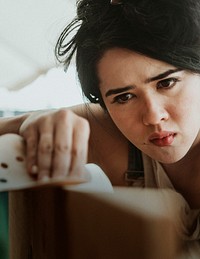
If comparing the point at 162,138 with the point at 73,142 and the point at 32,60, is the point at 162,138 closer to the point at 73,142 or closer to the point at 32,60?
the point at 73,142

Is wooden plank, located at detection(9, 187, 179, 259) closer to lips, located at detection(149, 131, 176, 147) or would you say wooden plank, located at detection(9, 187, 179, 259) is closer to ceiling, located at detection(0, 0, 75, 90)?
lips, located at detection(149, 131, 176, 147)

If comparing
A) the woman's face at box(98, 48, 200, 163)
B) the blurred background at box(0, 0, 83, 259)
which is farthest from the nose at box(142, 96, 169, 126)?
the blurred background at box(0, 0, 83, 259)

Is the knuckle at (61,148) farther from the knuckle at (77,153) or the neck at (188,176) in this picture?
the neck at (188,176)

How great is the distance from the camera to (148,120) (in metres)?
0.53

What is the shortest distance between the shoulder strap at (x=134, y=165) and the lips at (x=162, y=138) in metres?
0.03

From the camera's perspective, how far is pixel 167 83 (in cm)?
52

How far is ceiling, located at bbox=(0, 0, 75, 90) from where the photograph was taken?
575 mm

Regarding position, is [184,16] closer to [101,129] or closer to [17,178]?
[101,129]

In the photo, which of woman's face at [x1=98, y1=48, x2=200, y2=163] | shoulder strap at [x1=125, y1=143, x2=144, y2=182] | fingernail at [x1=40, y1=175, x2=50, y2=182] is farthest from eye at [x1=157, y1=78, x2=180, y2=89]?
fingernail at [x1=40, y1=175, x2=50, y2=182]

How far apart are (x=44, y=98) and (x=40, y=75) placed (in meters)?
0.04

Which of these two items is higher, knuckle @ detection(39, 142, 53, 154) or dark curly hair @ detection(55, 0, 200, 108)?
dark curly hair @ detection(55, 0, 200, 108)

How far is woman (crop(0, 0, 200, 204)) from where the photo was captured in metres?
0.52

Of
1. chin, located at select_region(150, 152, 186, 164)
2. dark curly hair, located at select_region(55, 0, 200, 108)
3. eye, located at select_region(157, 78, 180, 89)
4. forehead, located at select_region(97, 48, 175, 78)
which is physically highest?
dark curly hair, located at select_region(55, 0, 200, 108)

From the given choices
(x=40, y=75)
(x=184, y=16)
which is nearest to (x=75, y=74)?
(x=40, y=75)
